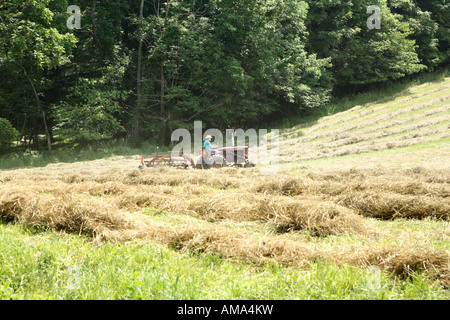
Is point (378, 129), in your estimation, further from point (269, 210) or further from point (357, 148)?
point (269, 210)

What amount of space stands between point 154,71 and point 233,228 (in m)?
23.1

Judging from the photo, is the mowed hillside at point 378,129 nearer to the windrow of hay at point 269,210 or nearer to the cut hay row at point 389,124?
the cut hay row at point 389,124

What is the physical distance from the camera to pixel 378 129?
73.0 ft

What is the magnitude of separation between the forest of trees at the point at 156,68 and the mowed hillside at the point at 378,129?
402 cm

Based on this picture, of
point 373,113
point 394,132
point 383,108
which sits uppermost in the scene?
point 383,108

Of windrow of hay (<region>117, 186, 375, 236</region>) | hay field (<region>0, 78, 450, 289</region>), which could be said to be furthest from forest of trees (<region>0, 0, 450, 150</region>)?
windrow of hay (<region>117, 186, 375, 236</region>)

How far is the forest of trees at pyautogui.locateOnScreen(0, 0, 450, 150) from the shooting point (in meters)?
23.5

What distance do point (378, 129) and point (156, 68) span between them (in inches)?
590

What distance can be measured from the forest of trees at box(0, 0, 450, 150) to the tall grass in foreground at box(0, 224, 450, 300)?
18.4m

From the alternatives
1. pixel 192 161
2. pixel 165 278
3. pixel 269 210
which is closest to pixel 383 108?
pixel 192 161

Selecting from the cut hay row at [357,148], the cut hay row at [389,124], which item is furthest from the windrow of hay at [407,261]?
the cut hay row at [389,124]

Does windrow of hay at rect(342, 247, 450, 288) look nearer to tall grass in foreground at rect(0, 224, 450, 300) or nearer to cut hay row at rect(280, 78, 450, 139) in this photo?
tall grass in foreground at rect(0, 224, 450, 300)
